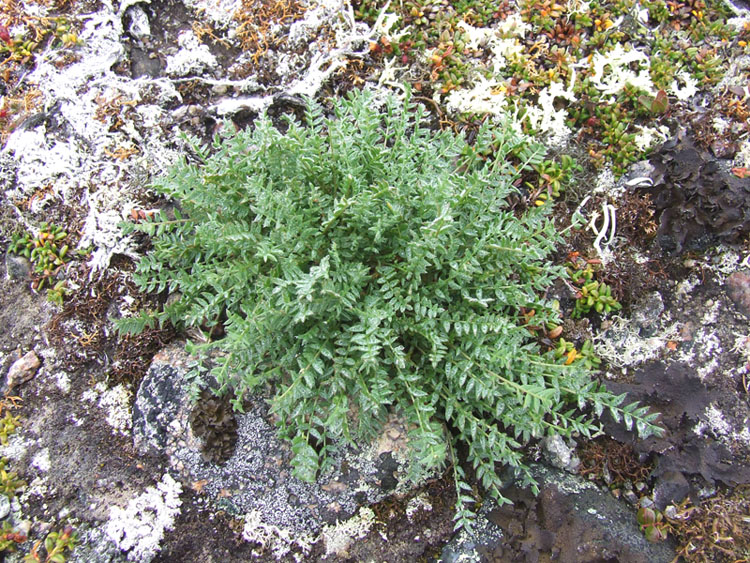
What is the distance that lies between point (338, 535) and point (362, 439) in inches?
24.7

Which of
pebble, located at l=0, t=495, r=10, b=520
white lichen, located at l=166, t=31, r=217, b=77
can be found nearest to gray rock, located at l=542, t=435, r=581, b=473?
pebble, located at l=0, t=495, r=10, b=520

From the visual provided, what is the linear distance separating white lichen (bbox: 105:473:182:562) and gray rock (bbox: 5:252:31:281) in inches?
73.6

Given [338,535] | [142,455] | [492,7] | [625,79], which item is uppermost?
[492,7]

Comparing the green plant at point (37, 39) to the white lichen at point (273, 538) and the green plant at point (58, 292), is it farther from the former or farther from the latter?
the white lichen at point (273, 538)

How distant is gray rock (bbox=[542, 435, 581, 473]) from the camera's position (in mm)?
3428

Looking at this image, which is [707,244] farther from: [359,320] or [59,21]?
[59,21]

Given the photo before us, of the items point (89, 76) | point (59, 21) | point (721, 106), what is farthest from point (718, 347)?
point (59, 21)

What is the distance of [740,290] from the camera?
3727 mm

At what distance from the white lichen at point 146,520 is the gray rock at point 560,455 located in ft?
7.83

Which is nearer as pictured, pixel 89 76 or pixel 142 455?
pixel 142 455

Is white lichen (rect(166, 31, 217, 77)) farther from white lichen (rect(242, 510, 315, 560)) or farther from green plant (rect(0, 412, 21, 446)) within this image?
white lichen (rect(242, 510, 315, 560))

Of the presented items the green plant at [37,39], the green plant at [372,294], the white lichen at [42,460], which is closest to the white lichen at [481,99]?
the green plant at [372,294]

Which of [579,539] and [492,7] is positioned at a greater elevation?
[492,7]

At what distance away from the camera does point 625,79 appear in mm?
4133
